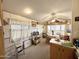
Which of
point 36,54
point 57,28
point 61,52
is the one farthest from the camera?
point 57,28

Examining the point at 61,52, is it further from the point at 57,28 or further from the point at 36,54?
the point at 57,28

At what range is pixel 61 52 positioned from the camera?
2.77 m

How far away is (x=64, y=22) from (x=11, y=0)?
25.8 ft

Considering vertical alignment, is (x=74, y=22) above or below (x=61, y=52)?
above

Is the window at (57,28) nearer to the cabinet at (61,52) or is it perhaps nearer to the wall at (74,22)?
the cabinet at (61,52)

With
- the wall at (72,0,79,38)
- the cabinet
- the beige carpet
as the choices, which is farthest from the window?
the wall at (72,0,79,38)

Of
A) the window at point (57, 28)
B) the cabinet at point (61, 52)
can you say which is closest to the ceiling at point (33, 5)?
the cabinet at point (61, 52)

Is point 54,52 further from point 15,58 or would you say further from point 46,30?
point 46,30

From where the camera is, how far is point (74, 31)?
2.82m

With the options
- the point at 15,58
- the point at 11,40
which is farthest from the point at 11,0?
the point at 15,58

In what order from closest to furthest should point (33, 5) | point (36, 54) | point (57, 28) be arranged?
point (33, 5)
point (36, 54)
point (57, 28)

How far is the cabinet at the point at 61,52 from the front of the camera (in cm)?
253

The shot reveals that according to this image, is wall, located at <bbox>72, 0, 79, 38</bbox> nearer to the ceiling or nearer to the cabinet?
the cabinet

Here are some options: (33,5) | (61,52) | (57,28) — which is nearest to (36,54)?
(61,52)
